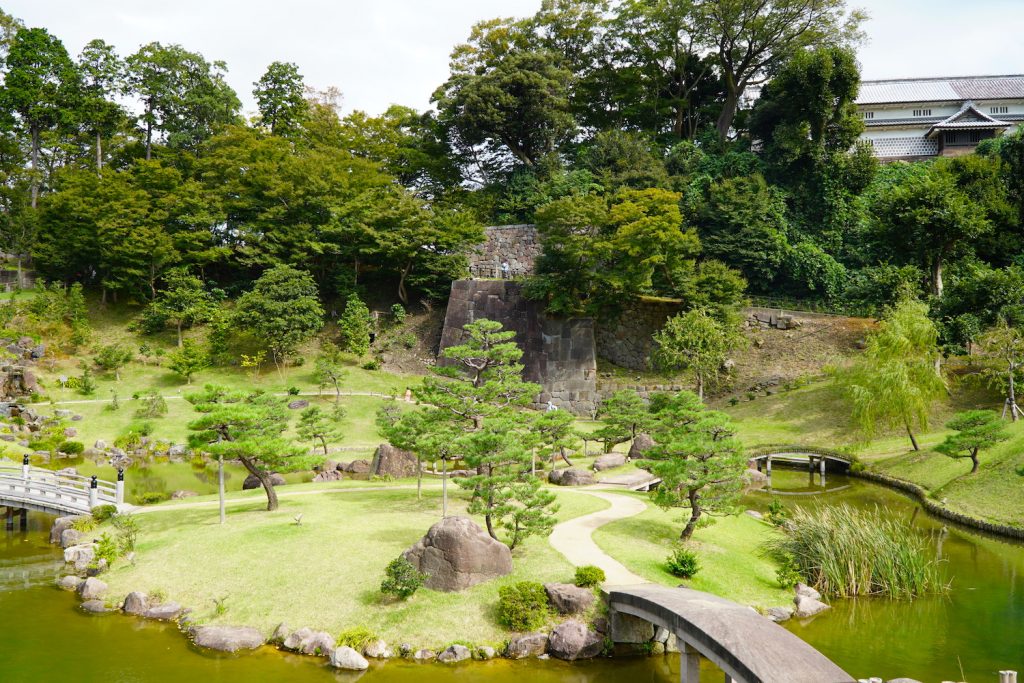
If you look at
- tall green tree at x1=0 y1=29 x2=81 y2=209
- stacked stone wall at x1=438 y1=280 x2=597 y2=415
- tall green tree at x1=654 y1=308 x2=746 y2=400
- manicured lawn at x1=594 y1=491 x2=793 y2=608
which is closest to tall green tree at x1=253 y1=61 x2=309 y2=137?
tall green tree at x1=0 y1=29 x2=81 y2=209

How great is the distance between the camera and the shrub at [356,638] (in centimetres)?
1313

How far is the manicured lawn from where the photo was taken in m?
15.6

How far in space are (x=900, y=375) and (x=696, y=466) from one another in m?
14.8

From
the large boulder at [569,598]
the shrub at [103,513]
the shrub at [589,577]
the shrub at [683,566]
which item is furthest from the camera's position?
the shrub at [103,513]

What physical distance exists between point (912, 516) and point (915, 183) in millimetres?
20526

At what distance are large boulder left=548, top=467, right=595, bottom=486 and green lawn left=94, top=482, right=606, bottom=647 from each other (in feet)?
12.6

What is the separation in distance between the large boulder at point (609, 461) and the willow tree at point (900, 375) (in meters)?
9.89

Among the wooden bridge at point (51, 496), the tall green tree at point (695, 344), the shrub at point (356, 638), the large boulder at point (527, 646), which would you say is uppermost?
the tall green tree at point (695, 344)

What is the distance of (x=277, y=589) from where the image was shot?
14859 mm

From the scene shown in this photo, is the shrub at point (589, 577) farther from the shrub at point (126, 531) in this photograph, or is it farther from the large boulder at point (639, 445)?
the large boulder at point (639, 445)

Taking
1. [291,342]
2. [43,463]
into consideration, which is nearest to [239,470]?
[43,463]

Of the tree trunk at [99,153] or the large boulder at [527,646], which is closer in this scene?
the large boulder at [527,646]

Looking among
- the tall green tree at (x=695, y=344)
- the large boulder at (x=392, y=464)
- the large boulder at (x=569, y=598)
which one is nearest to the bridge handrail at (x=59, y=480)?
the large boulder at (x=392, y=464)

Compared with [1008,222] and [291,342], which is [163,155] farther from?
[1008,222]
